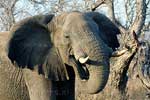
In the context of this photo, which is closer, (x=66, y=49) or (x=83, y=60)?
(x=83, y=60)

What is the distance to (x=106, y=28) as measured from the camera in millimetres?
5688

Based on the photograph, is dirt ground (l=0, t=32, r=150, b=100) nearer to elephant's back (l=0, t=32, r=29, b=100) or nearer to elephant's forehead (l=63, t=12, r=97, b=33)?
elephant's back (l=0, t=32, r=29, b=100)

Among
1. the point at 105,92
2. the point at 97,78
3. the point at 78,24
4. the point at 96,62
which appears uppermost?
the point at 78,24

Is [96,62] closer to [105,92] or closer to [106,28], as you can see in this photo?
[106,28]

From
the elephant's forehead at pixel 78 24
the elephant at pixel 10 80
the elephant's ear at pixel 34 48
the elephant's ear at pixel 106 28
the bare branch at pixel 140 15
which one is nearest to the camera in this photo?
the elephant's forehead at pixel 78 24

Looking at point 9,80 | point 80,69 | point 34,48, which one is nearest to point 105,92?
point 9,80

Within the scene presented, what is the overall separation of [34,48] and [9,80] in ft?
2.62

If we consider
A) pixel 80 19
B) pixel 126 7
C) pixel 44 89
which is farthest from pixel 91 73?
pixel 126 7

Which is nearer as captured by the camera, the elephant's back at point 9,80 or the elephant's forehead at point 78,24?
the elephant's forehead at point 78,24

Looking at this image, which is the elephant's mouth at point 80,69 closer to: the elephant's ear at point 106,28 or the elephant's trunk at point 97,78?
the elephant's trunk at point 97,78

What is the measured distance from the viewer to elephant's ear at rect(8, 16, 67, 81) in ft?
17.5

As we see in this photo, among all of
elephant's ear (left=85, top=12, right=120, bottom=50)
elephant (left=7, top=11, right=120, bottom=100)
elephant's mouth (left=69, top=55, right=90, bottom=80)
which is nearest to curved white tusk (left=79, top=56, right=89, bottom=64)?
elephant (left=7, top=11, right=120, bottom=100)

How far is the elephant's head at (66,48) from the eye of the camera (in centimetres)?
464

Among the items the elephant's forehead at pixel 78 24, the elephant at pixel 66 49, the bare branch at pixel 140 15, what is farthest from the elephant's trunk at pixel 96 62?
the bare branch at pixel 140 15
